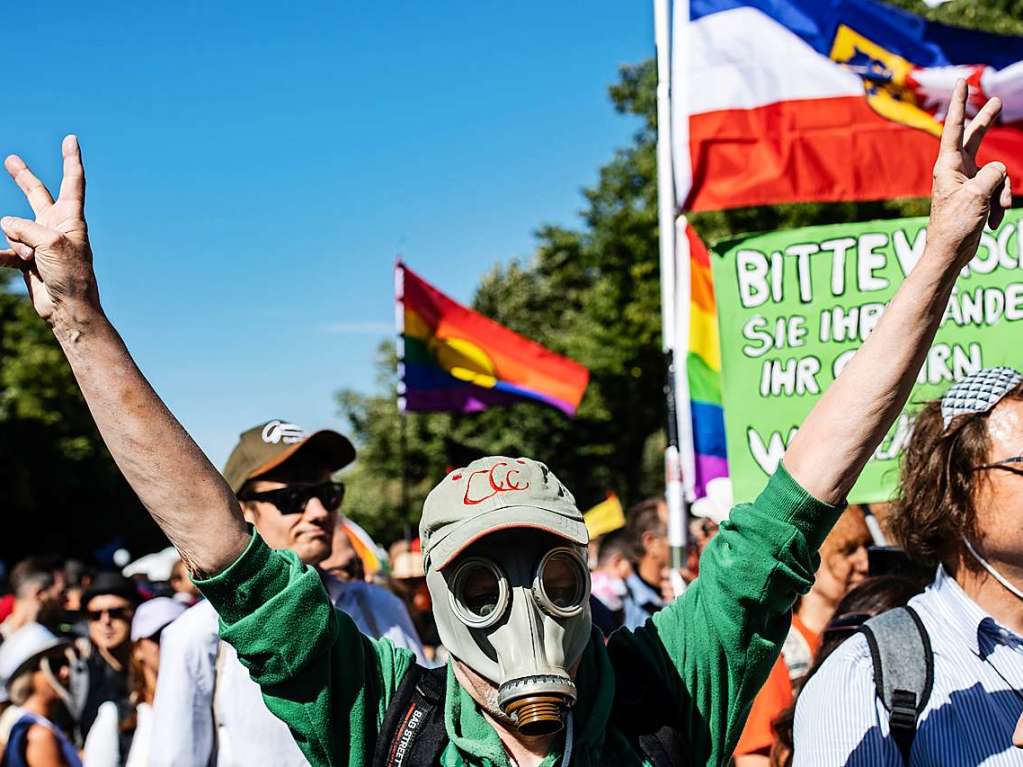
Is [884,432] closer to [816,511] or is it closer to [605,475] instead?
[816,511]

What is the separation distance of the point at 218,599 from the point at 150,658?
3341mm

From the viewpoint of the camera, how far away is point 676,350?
521cm

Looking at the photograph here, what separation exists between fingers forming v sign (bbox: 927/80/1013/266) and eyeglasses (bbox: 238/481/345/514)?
2057 mm

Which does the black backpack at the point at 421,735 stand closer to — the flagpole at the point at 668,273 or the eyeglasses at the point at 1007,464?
the eyeglasses at the point at 1007,464

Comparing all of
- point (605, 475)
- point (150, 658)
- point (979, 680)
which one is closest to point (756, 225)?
point (605, 475)

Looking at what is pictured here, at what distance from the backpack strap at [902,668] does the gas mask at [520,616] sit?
68cm

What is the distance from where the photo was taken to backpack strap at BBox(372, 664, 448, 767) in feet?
5.91

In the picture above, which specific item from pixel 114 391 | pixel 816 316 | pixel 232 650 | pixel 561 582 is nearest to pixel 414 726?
pixel 561 582

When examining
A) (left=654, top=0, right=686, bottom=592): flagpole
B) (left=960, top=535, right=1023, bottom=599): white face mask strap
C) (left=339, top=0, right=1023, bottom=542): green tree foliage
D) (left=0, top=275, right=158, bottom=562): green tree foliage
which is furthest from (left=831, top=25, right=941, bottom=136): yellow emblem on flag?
(left=0, top=275, right=158, bottom=562): green tree foliage

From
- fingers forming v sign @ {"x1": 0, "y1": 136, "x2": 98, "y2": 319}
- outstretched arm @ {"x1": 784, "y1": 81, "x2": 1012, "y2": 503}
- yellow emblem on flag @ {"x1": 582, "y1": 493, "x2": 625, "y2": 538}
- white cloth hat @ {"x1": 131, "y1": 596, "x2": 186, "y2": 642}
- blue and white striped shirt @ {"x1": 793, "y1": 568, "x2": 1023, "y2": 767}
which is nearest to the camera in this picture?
fingers forming v sign @ {"x1": 0, "y1": 136, "x2": 98, "y2": 319}

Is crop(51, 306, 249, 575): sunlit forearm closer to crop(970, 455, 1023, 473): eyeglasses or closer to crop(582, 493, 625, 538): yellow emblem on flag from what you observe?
crop(970, 455, 1023, 473): eyeglasses

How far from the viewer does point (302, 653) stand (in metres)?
1.74

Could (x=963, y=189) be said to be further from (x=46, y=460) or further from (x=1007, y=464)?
(x=46, y=460)

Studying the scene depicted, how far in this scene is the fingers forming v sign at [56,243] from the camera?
1636 mm
